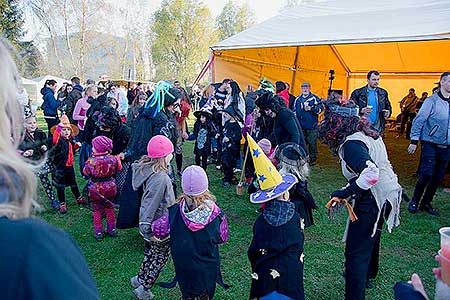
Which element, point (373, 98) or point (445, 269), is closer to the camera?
point (445, 269)

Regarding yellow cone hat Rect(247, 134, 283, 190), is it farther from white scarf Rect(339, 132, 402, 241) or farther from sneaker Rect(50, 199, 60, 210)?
sneaker Rect(50, 199, 60, 210)

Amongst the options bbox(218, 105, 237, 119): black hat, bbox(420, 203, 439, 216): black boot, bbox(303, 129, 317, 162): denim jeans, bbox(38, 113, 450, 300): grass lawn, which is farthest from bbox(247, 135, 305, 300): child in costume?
bbox(303, 129, 317, 162): denim jeans

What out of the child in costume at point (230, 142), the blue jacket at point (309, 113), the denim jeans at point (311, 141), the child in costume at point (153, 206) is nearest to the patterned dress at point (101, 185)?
the child in costume at point (153, 206)

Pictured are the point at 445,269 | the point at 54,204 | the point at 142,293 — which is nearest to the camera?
the point at 445,269

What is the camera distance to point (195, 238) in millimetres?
2984

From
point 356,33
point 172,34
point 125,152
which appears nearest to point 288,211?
point 125,152

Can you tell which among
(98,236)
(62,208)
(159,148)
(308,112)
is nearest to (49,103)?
(62,208)

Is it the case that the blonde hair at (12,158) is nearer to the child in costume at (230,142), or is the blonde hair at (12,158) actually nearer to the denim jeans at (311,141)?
the child in costume at (230,142)

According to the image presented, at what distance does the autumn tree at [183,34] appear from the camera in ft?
138

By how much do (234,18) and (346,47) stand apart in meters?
43.9

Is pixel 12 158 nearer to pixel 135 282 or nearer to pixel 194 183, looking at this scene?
pixel 194 183

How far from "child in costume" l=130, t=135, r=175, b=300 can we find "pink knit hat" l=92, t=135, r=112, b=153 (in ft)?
3.75

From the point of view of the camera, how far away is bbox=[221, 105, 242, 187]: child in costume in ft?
24.0

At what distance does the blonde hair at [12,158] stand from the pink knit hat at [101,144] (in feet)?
13.1
